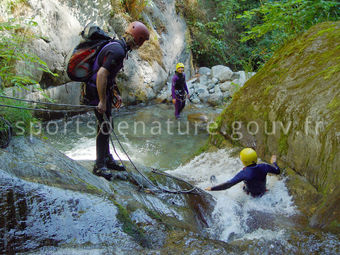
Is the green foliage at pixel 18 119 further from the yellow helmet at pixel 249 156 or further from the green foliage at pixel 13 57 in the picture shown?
the yellow helmet at pixel 249 156

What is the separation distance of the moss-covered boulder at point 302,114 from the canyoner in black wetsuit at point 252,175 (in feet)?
1.35

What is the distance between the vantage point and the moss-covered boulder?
336cm

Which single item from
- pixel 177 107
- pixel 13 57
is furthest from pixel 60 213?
pixel 177 107

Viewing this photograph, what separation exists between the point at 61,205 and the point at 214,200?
2.54 meters

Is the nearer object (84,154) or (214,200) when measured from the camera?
(214,200)

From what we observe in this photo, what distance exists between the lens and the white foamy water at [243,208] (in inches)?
125

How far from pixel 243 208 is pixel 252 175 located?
47cm

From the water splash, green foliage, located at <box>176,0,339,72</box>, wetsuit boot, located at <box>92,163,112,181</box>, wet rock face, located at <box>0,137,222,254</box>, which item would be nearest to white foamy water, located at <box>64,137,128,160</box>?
wetsuit boot, located at <box>92,163,112,181</box>

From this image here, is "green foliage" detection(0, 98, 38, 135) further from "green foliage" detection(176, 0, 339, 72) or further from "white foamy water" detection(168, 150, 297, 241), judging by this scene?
"green foliage" detection(176, 0, 339, 72)

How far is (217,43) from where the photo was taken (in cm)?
1844

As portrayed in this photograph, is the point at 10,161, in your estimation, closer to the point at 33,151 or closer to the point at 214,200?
the point at 33,151

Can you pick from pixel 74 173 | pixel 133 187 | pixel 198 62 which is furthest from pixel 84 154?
pixel 198 62

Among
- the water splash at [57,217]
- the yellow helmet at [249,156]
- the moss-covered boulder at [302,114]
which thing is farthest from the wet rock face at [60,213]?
the moss-covered boulder at [302,114]

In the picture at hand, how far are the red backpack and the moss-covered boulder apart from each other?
2920 millimetres
